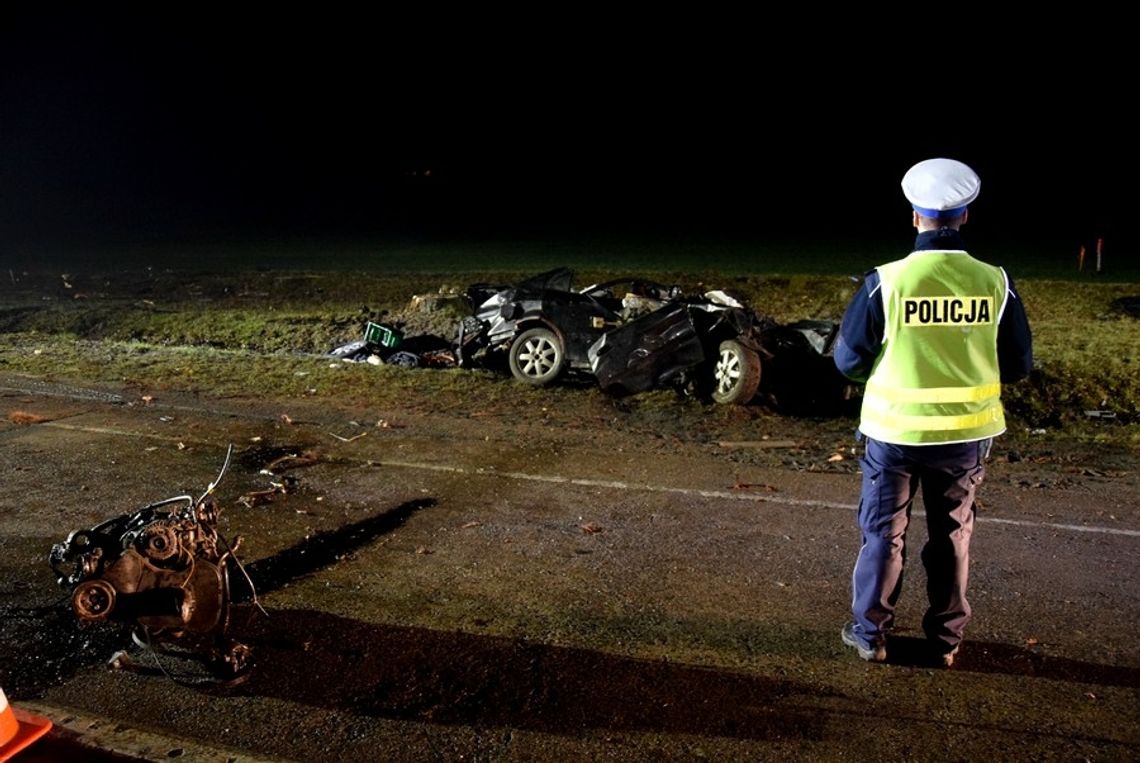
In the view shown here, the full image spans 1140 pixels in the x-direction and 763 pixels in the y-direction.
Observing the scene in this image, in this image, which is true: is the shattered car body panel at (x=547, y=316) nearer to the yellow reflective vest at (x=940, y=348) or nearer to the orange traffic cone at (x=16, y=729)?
the yellow reflective vest at (x=940, y=348)

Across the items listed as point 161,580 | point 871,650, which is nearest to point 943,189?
point 871,650

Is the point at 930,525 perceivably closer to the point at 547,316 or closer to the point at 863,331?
the point at 863,331

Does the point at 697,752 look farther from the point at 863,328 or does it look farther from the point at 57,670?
the point at 57,670

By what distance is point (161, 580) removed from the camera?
4062 millimetres

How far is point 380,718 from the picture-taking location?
3.86m

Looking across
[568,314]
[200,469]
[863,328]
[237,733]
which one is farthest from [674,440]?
[237,733]

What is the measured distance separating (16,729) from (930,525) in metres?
3.54

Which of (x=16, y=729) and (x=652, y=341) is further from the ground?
(x=652, y=341)

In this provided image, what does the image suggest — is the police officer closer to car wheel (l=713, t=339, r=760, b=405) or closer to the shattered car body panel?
car wheel (l=713, t=339, r=760, b=405)

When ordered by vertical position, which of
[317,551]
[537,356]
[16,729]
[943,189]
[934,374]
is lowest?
Result: [317,551]

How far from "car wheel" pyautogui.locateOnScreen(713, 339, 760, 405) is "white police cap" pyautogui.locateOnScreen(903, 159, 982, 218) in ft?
18.0

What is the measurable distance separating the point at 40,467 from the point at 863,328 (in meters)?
6.14

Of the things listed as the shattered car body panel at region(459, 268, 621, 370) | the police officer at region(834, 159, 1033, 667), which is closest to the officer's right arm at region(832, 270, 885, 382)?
the police officer at region(834, 159, 1033, 667)

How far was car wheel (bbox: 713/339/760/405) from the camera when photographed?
374 inches
